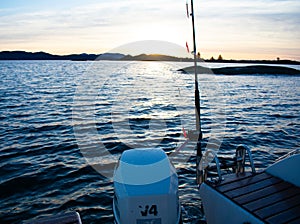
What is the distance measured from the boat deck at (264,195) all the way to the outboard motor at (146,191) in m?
1.24

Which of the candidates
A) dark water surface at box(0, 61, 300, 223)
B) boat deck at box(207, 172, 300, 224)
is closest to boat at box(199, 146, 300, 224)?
boat deck at box(207, 172, 300, 224)

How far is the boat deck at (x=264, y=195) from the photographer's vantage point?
15.5ft

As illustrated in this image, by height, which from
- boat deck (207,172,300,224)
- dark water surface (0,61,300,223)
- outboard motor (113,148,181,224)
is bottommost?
dark water surface (0,61,300,223)

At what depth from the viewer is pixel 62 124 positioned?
1833cm

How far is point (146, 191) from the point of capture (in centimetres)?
490

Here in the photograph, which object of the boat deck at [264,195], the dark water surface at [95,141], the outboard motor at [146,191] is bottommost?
the dark water surface at [95,141]

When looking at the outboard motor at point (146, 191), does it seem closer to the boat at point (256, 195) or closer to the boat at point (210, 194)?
the boat at point (210, 194)

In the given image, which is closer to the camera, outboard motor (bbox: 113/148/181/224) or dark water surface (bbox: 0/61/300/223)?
outboard motor (bbox: 113/148/181/224)

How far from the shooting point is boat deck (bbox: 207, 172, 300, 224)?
4.73 m

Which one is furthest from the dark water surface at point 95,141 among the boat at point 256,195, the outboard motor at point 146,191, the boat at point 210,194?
the outboard motor at point 146,191

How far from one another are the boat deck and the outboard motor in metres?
1.24

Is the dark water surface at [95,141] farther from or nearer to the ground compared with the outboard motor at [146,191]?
nearer to the ground

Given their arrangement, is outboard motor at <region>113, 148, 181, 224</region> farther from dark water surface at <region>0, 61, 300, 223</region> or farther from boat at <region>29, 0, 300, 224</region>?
dark water surface at <region>0, 61, 300, 223</region>

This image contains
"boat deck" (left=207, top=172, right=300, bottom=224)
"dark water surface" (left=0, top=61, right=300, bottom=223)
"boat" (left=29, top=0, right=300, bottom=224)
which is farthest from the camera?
"dark water surface" (left=0, top=61, right=300, bottom=223)
